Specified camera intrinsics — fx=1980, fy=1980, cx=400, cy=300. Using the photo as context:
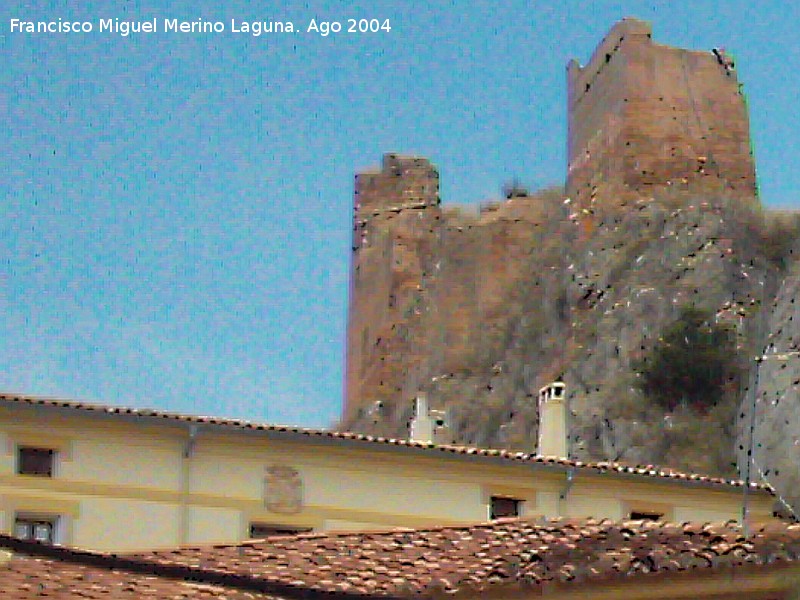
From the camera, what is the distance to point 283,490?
25.7 meters

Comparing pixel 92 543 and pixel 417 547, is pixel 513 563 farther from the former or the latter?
pixel 92 543

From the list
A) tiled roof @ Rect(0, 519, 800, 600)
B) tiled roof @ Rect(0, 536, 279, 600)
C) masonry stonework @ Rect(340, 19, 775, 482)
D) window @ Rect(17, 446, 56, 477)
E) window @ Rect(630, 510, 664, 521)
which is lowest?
tiled roof @ Rect(0, 536, 279, 600)

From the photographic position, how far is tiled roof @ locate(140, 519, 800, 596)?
1089 cm

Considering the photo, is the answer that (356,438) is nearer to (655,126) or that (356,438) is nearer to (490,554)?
(490,554)

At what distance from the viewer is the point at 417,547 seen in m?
12.3

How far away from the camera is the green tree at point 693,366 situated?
4334 centimetres

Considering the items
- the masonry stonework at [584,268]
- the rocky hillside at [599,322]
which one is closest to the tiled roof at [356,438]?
the rocky hillside at [599,322]

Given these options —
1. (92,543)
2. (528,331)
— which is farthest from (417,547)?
(528,331)

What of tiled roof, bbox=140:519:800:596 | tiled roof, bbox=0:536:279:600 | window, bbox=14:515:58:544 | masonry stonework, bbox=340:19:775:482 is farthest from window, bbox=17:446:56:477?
masonry stonework, bbox=340:19:775:482

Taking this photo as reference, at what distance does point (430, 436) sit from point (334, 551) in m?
18.7

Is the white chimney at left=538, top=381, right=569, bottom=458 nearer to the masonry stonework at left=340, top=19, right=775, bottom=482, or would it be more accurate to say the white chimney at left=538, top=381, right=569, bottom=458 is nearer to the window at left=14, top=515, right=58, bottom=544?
the window at left=14, top=515, right=58, bottom=544

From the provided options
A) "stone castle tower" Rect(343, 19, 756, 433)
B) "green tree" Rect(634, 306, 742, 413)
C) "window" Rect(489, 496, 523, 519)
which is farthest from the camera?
"stone castle tower" Rect(343, 19, 756, 433)

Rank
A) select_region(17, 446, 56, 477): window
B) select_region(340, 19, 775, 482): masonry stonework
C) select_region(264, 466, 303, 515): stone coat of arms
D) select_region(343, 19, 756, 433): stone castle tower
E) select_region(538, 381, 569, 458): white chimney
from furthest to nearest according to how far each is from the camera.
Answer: select_region(343, 19, 756, 433): stone castle tower < select_region(340, 19, 775, 482): masonry stonework < select_region(538, 381, 569, 458): white chimney < select_region(264, 466, 303, 515): stone coat of arms < select_region(17, 446, 56, 477): window

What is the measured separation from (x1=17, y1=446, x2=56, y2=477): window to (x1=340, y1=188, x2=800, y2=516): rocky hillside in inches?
546
